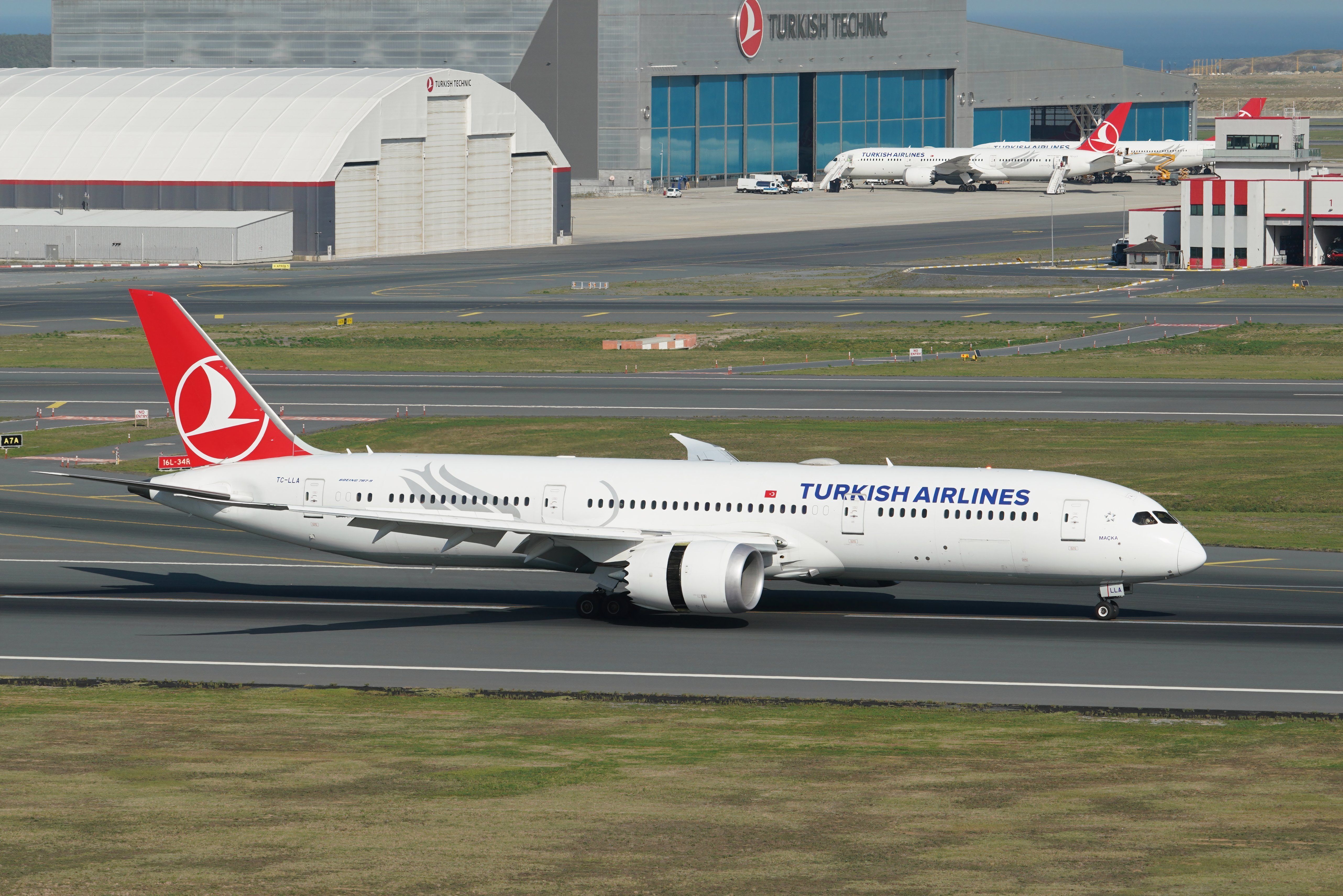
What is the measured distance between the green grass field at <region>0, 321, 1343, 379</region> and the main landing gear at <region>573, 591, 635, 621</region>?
177ft

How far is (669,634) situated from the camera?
153 ft

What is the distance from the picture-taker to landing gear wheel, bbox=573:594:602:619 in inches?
1902

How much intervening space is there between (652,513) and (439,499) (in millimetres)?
6178

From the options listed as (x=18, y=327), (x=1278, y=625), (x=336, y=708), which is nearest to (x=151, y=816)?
(x=336, y=708)

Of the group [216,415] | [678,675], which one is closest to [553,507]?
[678,675]

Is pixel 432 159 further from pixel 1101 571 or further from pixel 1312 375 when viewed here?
pixel 1101 571

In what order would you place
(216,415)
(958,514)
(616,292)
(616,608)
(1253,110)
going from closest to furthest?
(958,514)
(616,608)
(216,415)
(616,292)
(1253,110)

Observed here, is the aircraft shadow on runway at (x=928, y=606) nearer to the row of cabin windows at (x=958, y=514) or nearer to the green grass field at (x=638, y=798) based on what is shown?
the row of cabin windows at (x=958, y=514)

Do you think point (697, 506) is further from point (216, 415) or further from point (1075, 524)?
point (216, 415)

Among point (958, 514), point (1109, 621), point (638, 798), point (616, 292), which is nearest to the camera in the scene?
point (638, 798)

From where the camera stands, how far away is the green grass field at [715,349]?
101938 mm

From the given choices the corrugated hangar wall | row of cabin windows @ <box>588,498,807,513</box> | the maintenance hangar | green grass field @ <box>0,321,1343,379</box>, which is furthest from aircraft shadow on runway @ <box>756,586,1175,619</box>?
the corrugated hangar wall

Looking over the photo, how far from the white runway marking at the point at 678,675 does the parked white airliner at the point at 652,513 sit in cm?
397

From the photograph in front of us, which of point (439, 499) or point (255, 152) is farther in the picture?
point (255, 152)
